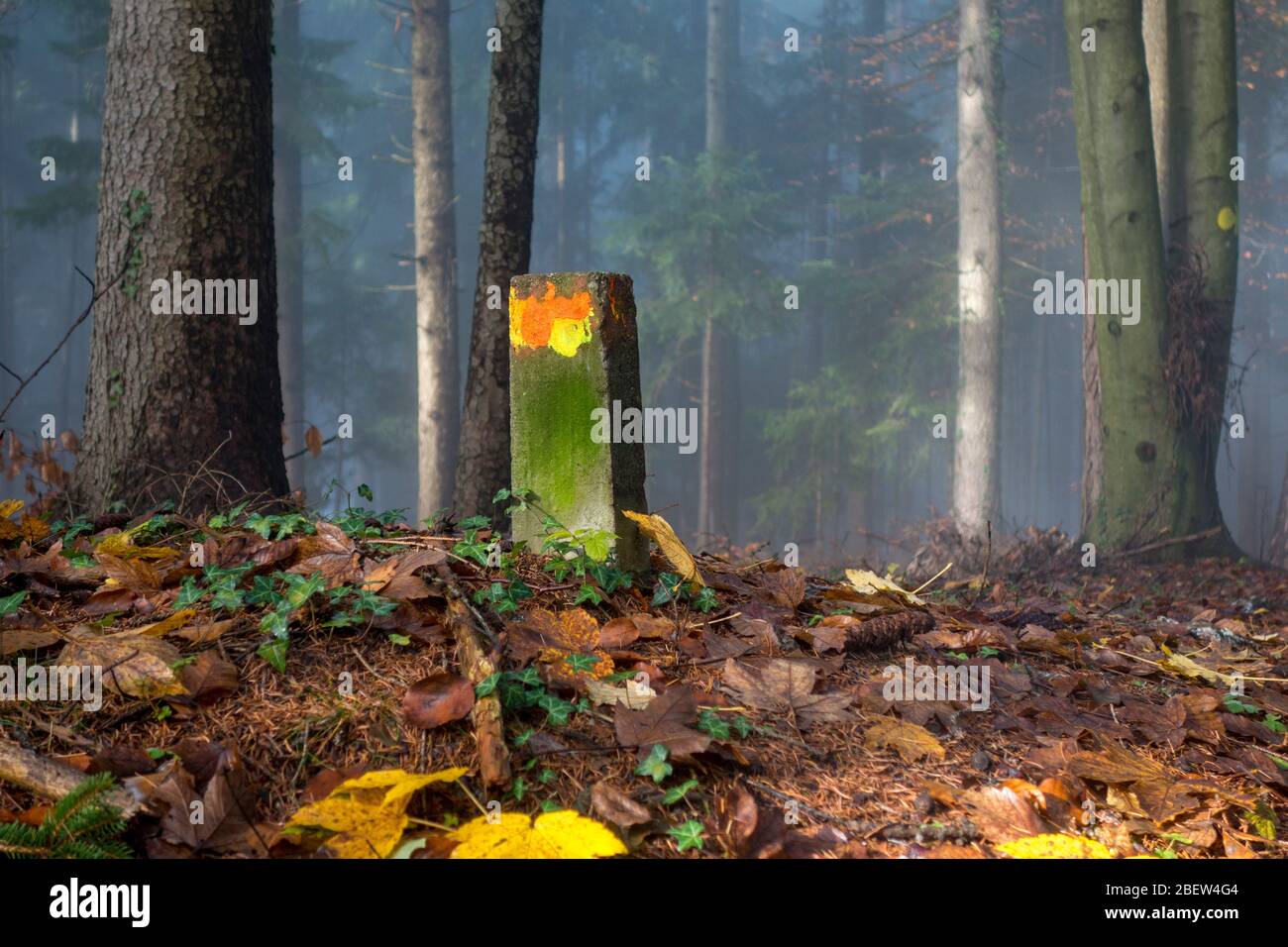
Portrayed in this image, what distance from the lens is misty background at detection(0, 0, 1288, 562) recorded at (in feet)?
70.0

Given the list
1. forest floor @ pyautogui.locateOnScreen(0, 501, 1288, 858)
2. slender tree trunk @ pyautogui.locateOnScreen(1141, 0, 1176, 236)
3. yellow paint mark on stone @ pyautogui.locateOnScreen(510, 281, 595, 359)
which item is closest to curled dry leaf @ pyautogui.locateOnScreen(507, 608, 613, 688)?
forest floor @ pyautogui.locateOnScreen(0, 501, 1288, 858)

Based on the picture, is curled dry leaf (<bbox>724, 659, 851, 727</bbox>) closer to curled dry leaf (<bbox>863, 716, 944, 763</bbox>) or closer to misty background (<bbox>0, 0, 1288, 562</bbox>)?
curled dry leaf (<bbox>863, 716, 944, 763</bbox>)

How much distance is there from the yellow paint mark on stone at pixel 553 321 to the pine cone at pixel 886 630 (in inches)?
53.5

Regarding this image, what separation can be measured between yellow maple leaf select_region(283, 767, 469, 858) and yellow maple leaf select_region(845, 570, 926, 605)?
2243 mm

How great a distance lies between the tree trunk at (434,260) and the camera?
41.8ft

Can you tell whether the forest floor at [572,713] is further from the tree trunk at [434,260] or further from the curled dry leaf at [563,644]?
the tree trunk at [434,260]

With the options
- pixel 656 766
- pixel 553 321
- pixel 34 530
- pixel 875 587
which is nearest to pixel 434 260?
pixel 34 530

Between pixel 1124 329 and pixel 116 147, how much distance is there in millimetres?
7766

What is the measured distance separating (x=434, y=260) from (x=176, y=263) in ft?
31.0

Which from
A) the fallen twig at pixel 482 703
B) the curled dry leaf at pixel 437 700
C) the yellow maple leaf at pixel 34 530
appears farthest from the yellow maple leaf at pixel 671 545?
the yellow maple leaf at pixel 34 530
